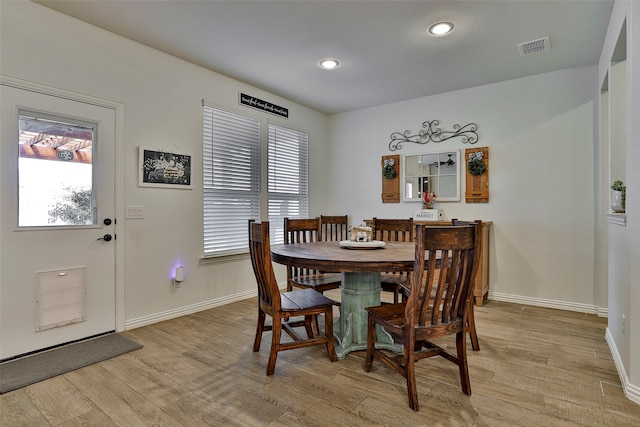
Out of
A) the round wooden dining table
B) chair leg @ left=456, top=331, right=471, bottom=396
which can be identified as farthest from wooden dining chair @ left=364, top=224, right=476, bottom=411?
the round wooden dining table

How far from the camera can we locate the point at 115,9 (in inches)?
102

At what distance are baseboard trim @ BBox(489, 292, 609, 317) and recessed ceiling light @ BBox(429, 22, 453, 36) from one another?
9.77 ft

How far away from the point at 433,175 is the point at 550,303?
1990 millimetres

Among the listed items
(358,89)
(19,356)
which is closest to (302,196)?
(358,89)

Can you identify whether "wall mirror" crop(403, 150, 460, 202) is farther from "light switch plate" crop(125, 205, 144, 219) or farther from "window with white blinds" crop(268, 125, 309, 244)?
"light switch plate" crop(125, 205, 144, 219)

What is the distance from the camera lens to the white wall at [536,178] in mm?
3557

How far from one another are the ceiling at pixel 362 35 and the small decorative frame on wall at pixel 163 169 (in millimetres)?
1018

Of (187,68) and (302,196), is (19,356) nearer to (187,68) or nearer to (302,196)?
(187,68)

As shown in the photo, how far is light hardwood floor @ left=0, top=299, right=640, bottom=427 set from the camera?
1.75 m

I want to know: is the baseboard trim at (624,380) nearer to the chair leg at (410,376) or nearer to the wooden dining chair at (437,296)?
the wooden dining chair at (437,296)

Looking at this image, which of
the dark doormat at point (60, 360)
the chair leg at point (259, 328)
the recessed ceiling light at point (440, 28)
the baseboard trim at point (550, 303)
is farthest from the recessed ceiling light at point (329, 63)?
the baseboard trim at point (550, 303)

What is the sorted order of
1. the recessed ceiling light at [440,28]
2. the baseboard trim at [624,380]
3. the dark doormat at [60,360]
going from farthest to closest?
the recessed ceiling light at [440,28] → the dark doormat at [60,360] → the baseboard trim at [624,380]

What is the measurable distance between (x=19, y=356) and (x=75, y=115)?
6.18 feet

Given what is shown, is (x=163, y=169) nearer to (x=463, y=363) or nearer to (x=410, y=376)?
(x=410, y=376)
